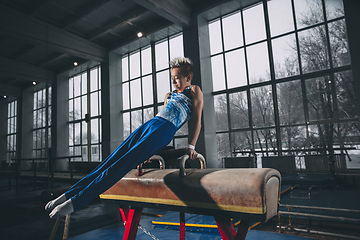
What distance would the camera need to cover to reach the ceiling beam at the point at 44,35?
4325mm

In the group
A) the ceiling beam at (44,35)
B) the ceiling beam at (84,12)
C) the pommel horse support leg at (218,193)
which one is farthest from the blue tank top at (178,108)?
the ceiling beam at (84,12)

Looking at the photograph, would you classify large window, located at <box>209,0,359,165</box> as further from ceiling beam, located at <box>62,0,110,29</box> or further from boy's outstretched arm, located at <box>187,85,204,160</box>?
boy's outstretched arm, located at <box>187,85,204,160</box>

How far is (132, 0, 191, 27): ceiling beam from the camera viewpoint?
6.36 meters

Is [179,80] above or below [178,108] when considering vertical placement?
above

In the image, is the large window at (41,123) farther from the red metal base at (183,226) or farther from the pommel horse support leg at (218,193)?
the pommel horse support leg at (218,193)

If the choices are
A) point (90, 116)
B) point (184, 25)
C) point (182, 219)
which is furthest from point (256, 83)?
point (90, 116)

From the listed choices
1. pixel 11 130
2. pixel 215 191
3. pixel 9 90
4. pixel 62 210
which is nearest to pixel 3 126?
pixel 11 130

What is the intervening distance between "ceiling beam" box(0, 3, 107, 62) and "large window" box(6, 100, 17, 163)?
1368mm

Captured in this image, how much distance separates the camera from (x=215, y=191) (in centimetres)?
121

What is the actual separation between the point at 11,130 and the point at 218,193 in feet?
14.4

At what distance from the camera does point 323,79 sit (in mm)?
6059

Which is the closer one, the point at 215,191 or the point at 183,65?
the point at 215,191

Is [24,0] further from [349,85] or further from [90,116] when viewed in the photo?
[349,85]

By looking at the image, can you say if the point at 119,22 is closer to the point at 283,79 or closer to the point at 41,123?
the point at 41,123
